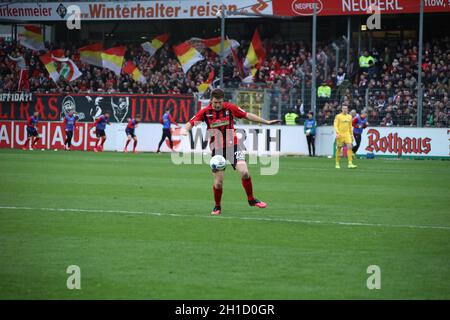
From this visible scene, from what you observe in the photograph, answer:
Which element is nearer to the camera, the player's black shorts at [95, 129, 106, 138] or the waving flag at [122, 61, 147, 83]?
the player's black shorts at [95, 129, 106, 138]

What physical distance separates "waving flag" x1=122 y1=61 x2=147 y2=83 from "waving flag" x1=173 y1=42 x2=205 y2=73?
2937 mm

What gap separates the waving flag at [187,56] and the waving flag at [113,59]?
11.0ft

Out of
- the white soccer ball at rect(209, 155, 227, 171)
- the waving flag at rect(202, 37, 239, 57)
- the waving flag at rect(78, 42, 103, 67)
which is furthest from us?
the waving flag at rect(78, 42, 103, 67)

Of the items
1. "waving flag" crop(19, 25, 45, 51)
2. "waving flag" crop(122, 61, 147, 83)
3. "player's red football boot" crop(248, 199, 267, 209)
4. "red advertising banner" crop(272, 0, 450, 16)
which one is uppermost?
"red advertising banner" crop(272, 0, 450, 16)

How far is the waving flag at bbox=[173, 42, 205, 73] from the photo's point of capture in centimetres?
4247

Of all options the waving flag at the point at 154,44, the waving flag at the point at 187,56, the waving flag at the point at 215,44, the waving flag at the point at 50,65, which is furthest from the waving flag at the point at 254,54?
the waving flag at the point at 50,65

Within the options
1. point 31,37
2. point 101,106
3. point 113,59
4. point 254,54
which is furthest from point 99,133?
point 31,37

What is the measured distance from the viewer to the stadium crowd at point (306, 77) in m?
35.1

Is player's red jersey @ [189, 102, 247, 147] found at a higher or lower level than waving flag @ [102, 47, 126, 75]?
lower

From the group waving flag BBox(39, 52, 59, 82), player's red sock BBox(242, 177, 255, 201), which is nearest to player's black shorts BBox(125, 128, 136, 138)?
waving flag BBox(39, 52, 59, 82)

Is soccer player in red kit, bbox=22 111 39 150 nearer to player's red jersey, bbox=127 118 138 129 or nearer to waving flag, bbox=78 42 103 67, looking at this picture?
player's red jersey, bbox=127 118 138 129

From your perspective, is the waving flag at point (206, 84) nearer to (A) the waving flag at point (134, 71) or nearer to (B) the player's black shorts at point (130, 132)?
(A) the waving flag at point (134, 71)
